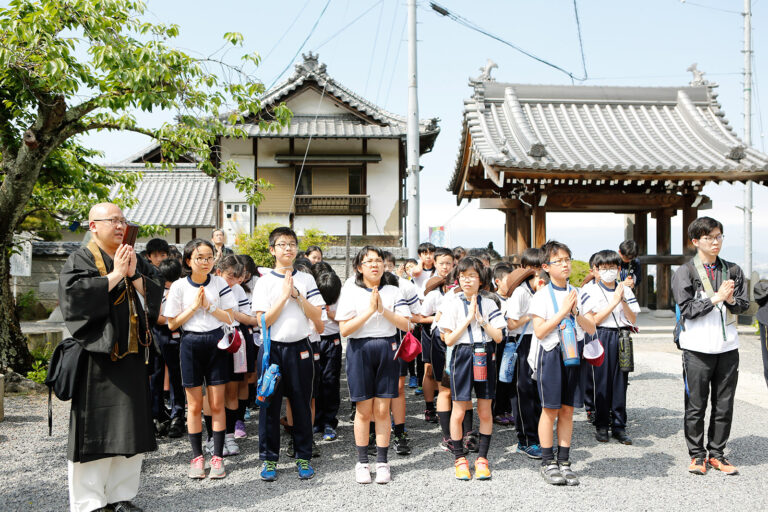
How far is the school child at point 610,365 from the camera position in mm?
5312

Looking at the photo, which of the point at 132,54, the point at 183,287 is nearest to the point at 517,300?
the point at 183,287

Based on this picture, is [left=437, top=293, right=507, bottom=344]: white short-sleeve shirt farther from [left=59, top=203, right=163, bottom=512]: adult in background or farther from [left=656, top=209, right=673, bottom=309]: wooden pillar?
[left=656, top=209, right=673, bottom=309]: wooden pillar

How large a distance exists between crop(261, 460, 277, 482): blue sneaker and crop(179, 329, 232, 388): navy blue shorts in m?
0.77

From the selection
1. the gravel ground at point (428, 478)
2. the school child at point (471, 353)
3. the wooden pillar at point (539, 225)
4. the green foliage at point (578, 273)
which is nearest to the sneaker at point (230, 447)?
the gravel ground at point (428, 478)

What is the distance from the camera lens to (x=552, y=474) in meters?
4.30

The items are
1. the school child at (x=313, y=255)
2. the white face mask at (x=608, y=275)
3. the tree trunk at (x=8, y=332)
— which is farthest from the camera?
the tree trunk at (x=8, y=332)

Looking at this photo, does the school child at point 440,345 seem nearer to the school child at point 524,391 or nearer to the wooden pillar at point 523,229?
the school child at point 524,391

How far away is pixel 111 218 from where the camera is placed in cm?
366

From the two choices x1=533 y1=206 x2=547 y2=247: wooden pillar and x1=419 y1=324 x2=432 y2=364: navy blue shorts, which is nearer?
x1=419 y1=324 x2=432 y2=364: navy blue shorts

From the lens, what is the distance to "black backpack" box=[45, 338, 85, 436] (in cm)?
353

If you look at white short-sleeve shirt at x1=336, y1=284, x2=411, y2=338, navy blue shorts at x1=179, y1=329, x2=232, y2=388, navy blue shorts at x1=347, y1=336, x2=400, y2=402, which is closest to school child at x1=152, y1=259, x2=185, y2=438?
navy blue shorts at x1=179, y1=329, x2=232, y2=388

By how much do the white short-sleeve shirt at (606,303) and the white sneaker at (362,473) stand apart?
2615 mm

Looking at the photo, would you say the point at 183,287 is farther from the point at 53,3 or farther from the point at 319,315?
the point at 53,3

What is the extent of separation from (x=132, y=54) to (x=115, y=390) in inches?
133
